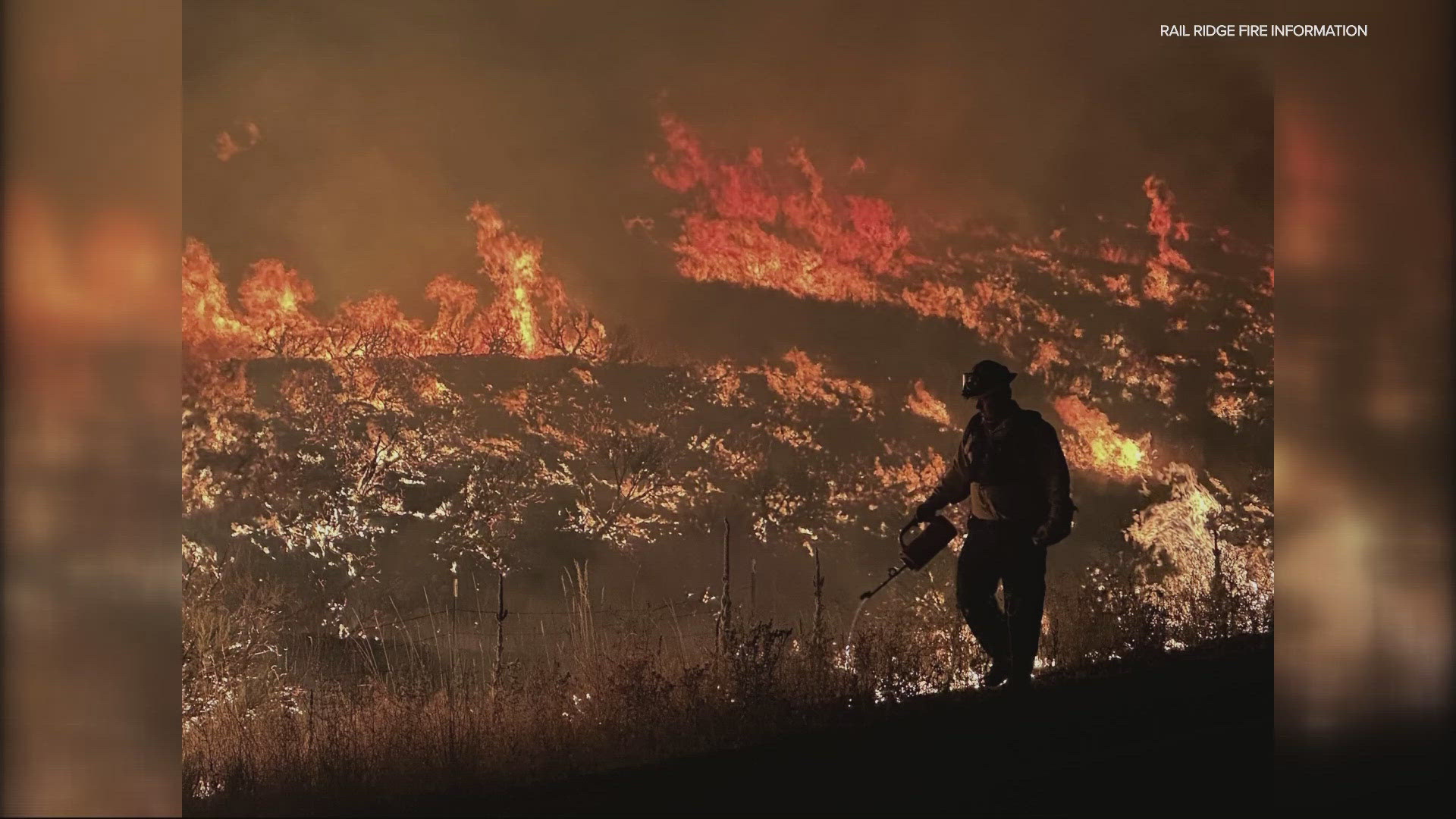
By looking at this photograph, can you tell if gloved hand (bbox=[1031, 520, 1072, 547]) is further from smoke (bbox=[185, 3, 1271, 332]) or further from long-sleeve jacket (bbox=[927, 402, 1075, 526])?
smoke (bbox=[185, 3, 1271, 332])

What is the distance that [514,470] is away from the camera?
34.9 ft

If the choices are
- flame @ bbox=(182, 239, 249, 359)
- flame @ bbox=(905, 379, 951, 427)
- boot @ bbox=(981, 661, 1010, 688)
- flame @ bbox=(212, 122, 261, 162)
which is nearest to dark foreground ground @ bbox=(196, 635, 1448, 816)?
boot @ bbox=(981, 661, 1010, 688)

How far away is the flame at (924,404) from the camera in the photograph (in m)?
12.1

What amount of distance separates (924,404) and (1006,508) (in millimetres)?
5583

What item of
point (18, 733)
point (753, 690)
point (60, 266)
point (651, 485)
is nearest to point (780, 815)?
point (753, 690)

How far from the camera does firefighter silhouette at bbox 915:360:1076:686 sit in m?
6.57

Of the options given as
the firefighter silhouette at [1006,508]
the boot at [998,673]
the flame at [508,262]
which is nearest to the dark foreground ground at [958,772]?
the boot at [998,673]

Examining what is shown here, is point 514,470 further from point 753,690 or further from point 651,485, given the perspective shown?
point 753,690

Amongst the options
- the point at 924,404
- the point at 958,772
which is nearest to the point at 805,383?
the point at 924,404

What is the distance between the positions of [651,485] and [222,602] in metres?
3.85

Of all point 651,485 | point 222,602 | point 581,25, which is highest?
point 581,25

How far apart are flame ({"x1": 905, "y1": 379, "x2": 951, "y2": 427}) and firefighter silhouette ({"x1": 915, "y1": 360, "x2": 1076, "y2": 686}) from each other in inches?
207

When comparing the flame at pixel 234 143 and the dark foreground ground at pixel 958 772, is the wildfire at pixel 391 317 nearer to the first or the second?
the flame at pixel 234 143

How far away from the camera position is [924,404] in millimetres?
12141
